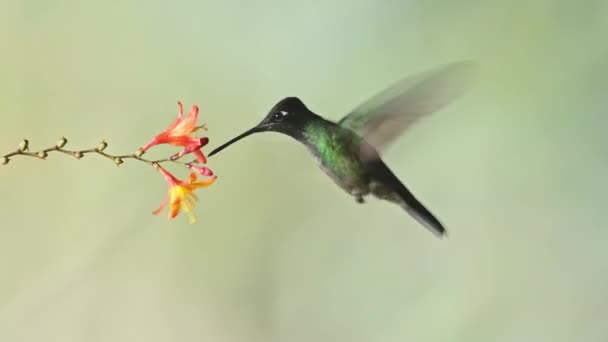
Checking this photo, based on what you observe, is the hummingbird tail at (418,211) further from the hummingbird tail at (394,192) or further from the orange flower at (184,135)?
the orange flower at (184,135)

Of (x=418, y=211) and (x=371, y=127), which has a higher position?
(x=371, y=127)

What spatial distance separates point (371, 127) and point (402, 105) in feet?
0.24

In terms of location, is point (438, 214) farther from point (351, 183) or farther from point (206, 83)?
point (206, 83)

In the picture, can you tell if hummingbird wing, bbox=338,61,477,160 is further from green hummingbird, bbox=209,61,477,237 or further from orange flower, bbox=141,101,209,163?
orange flower, bbox=141,101,209,163

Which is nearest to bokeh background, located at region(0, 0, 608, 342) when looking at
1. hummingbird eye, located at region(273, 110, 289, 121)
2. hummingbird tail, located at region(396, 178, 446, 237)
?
hummingbird tail, located at region(396, 178, 446, 237)

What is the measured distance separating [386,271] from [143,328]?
1.76 ft

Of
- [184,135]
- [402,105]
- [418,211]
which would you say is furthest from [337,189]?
[184,135]

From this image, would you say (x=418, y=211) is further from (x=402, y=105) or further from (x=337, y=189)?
(x=337, y=189)

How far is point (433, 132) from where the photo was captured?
146 cm

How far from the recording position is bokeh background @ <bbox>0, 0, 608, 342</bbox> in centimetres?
137

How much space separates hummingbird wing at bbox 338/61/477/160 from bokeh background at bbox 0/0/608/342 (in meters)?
0.35

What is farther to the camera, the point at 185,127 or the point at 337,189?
the point at 337,189

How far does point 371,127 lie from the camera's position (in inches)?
41.5

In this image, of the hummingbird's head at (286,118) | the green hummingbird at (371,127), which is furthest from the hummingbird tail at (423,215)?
the hummingbird's head at (286,118)
